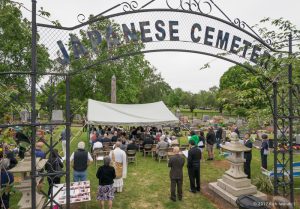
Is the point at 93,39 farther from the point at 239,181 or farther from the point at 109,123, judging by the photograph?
the point at 109,123

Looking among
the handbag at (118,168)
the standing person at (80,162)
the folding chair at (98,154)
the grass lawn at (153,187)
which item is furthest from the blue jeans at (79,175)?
the folding chair at (98,154)

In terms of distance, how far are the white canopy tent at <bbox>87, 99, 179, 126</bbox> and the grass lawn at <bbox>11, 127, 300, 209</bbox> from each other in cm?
216

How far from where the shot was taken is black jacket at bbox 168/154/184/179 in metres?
7.70

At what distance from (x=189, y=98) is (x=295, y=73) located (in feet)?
229

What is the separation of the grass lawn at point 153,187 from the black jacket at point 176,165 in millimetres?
825

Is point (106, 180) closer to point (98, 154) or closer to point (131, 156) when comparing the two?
point (98, 154)

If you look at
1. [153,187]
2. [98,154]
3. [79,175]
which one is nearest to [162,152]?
[98,154]

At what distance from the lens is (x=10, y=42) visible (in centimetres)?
1587

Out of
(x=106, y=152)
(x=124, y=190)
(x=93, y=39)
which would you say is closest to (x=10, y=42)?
(x=106, y=152)

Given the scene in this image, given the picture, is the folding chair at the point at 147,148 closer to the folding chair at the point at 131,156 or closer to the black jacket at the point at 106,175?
the folding chair at the point at 131,156

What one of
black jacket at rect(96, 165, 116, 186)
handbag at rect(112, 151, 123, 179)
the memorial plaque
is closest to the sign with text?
black jacket at rect(96, 165, 116, 186)

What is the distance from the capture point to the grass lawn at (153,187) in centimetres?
765

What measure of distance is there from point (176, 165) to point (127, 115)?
23.9ft

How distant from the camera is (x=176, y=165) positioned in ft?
25.4
